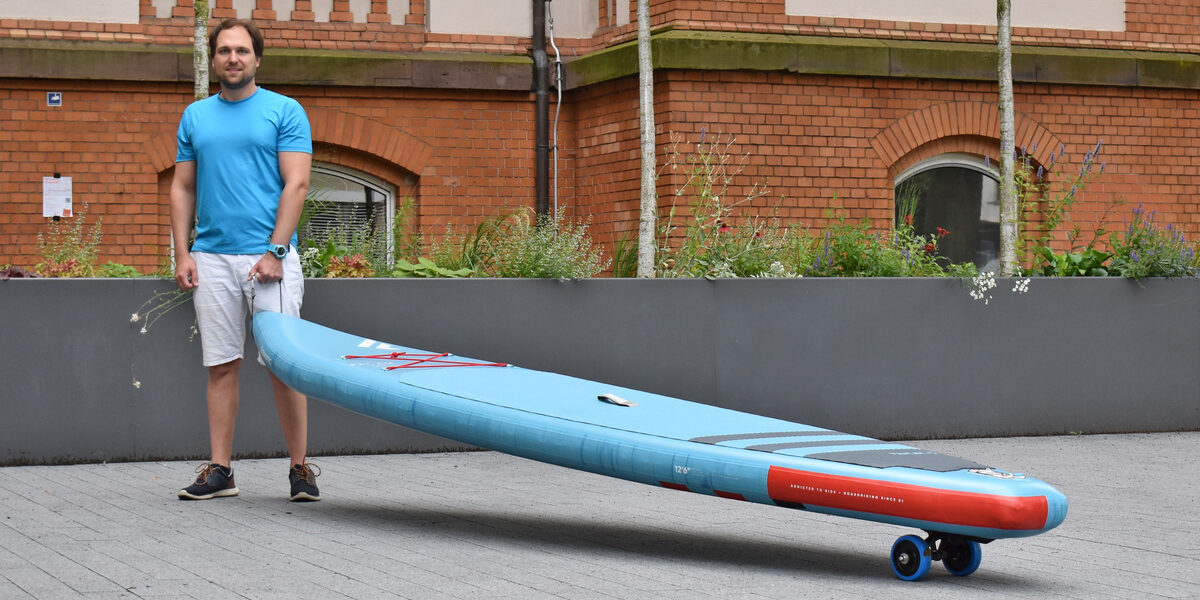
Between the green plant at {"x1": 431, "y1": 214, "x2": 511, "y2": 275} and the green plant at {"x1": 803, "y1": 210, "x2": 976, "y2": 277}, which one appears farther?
the green plant at {"x1": 803, "y1": 210, "x2": 976, "y2": 277}

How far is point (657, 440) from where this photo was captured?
4.75 m

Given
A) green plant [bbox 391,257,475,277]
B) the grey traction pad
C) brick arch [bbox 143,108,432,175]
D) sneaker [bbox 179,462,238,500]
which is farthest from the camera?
brick arch [bbox 143,108,432,175]

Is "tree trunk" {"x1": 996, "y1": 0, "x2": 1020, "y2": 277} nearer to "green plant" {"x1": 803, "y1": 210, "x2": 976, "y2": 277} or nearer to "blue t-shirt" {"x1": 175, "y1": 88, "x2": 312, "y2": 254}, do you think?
"green plant" {"x1": 803, "y1": 210, "x2": 976, "y2": 277}

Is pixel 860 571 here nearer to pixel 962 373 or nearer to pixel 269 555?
pixel 269 555

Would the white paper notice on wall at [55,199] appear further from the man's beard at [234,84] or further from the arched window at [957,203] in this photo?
the arched window at [957,203]

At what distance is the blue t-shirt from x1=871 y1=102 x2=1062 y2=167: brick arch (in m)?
6.07

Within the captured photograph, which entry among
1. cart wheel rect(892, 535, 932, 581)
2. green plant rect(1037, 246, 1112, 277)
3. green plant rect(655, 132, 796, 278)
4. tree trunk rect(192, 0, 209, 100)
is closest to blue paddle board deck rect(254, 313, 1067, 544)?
cart wheel rect(892, 535, 932, 581)

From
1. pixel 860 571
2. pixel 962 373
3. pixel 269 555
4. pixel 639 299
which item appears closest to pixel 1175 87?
pixel 962 373

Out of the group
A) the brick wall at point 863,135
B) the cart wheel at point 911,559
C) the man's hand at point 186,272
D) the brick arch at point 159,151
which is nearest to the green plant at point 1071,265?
the brick wall at point 863,135

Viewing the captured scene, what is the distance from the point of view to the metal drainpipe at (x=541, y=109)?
1155 cm

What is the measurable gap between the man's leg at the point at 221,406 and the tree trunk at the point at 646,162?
3295mm

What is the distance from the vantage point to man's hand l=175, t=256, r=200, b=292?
5.74 metres

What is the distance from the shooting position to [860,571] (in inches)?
178

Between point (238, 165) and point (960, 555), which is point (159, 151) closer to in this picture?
point (238, 165)
